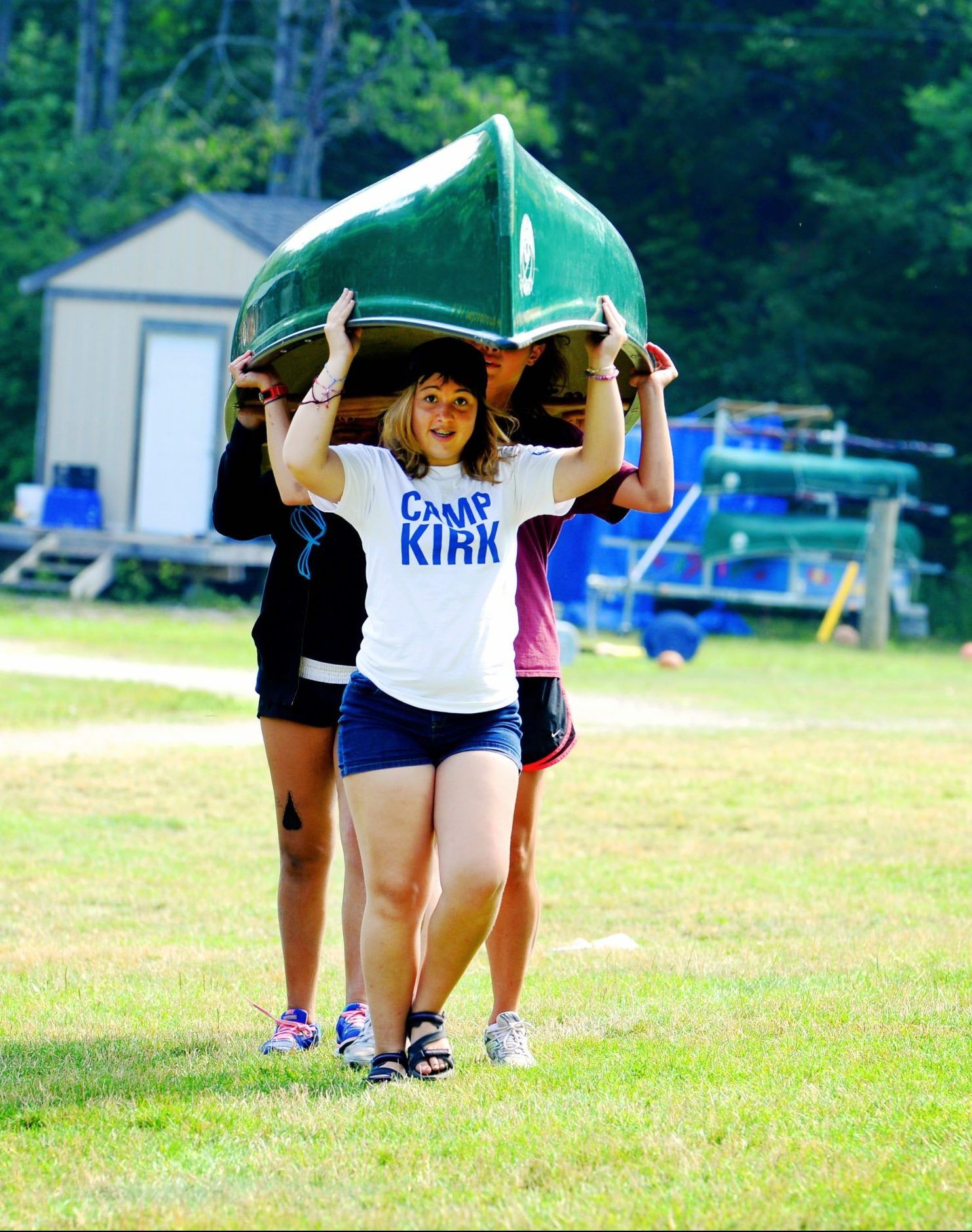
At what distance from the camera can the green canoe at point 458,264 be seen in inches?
179

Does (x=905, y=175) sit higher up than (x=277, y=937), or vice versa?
(x=905, y=175)

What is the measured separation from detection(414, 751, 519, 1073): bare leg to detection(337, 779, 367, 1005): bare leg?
575 mm

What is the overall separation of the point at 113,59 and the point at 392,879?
1361 inches

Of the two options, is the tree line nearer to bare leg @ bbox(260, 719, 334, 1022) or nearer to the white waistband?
bare leg @ bbox(260, 719, 334, 1022)

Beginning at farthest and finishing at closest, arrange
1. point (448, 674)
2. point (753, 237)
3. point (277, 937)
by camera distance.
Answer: point (753, 237) < point (277, 937) < point (448, 674)

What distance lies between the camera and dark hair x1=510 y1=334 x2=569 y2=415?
16.7 feet

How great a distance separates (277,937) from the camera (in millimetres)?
7035

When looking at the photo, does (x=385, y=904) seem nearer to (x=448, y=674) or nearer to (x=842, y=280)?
(x=448, y=674)

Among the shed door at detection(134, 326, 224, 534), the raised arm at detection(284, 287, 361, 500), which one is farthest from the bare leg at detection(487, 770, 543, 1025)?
the shed door at detection(134, 326, 224, 534)

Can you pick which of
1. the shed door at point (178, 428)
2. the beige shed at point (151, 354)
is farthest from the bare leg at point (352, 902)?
the shed door at point (178, 428)

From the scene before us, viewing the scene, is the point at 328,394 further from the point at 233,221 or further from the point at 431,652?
the point at 233,221

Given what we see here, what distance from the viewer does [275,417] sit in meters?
4.68

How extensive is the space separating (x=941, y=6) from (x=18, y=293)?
57.1ft

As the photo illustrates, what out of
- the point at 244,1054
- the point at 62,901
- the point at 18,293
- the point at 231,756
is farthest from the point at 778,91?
the point at 244,1054
